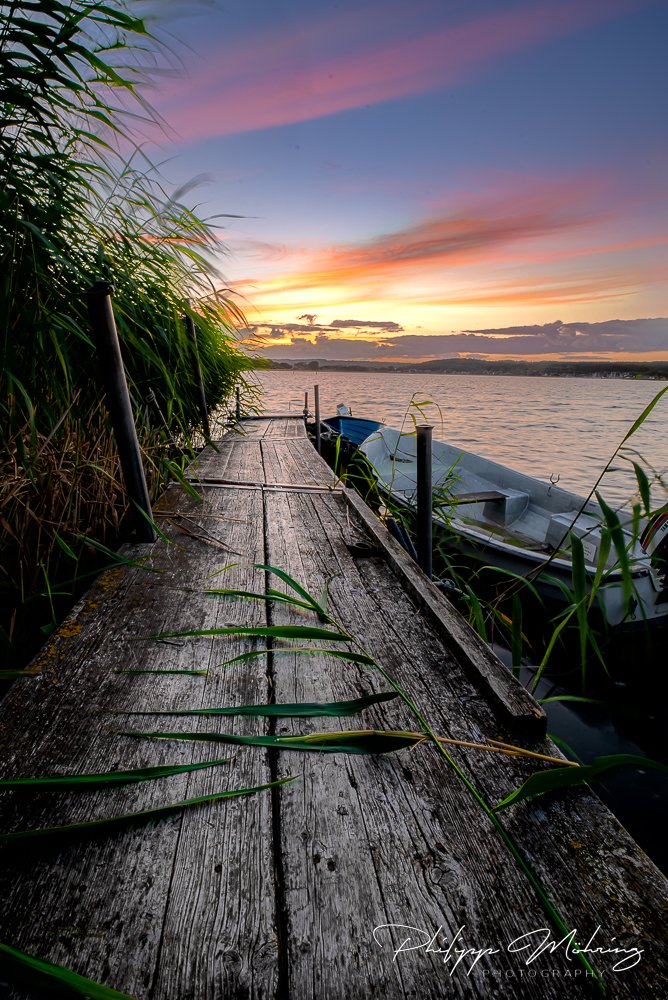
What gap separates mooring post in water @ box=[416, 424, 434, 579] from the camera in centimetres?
285

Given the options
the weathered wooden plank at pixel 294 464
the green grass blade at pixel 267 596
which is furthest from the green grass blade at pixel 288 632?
the weathered wooden plank at pixel 294 464

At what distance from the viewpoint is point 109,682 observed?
4.10 ft

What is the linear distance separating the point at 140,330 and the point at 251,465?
194cm

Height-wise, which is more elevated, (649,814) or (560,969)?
(560,969)

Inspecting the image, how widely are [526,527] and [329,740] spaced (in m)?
6.30

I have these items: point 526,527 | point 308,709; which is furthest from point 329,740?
point 526,527

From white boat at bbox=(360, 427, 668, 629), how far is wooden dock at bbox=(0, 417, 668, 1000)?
46 cm

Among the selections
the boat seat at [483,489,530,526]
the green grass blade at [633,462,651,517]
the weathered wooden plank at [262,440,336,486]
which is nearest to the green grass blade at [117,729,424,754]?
the green grass blade at [633,462,651,517]

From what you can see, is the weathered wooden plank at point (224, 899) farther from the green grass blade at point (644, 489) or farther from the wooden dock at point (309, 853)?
the green grass blade at point (644, 489)

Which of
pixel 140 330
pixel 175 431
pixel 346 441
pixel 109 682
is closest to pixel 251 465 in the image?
pixel 175 431

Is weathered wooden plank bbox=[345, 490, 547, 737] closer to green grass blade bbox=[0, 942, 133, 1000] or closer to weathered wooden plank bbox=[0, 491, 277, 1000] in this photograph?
weathered wooden plank bbox=[0, 491, 277, 1000]

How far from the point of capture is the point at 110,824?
2.70 ft

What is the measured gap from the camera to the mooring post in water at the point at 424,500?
9.36 feet

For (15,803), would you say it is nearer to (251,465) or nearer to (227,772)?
(227,772)
